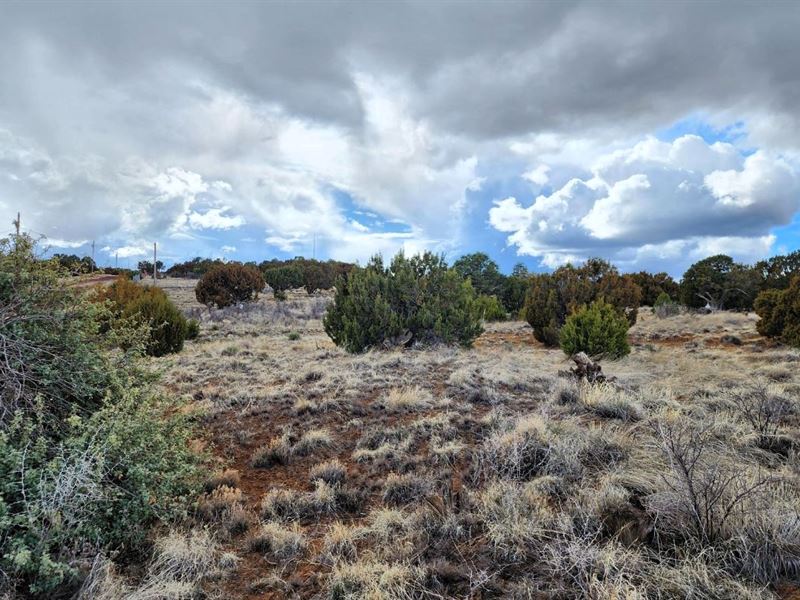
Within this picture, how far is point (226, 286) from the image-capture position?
31016 mm

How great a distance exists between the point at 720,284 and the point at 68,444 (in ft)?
120

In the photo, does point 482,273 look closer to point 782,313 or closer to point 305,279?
point 305,279

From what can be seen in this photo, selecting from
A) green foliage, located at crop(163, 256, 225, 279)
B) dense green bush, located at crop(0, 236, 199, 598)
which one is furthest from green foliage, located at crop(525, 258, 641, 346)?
green foliage, located at crop(163, 256, 225, 279)

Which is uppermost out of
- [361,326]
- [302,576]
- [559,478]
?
[361,326]

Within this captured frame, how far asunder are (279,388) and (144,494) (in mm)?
4961

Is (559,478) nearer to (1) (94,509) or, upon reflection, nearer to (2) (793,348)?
(1) (94,509)

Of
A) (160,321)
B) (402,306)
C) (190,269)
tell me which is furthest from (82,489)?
(190,269)

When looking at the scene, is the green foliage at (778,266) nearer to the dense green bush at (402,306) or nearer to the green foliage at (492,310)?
the green foliage at (492,310)

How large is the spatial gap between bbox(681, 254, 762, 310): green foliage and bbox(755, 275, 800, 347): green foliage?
1471 centimetres

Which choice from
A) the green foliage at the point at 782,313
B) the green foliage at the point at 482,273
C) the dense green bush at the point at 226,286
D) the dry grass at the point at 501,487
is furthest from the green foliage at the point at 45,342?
the green foliage at the point at 482,273

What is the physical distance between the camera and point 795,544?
291cm

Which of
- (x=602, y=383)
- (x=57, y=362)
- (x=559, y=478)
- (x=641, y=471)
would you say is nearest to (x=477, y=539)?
(x=559, y=478)

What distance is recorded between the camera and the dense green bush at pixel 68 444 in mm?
2756

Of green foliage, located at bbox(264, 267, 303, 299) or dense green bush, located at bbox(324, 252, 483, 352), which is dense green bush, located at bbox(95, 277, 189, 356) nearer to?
dense green bush, located at bbox(324, 252, 483, 352)
